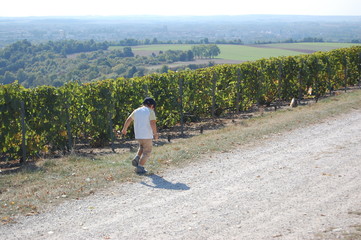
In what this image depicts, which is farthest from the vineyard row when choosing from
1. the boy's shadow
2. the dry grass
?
the boy's shadow

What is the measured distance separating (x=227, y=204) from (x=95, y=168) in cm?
391

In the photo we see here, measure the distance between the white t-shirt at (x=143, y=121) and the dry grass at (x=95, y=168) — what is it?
920 mm

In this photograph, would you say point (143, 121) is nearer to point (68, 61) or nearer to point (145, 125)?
point (145, 125)

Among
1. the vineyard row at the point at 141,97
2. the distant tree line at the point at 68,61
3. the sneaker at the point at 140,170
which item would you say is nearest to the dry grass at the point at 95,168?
the sneaker at the point at 140,170

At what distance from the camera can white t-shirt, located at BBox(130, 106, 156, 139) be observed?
934 centimetres

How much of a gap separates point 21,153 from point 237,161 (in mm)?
5866

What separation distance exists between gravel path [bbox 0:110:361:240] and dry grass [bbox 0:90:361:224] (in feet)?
1.36

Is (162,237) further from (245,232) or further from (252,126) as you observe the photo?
(252,126)

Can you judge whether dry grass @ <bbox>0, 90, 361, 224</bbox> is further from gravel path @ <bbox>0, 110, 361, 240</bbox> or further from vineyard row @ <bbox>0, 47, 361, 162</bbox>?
vineyard row @ <bbox>0, 47, 361, 162</bbox>

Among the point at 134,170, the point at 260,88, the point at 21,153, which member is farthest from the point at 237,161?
the point at 260,88

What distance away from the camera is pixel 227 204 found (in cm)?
756

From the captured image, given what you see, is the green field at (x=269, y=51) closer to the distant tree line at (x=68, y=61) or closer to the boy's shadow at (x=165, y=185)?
the distant tree line at (x=68, y=61)

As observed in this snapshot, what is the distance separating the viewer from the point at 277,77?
20.3 m

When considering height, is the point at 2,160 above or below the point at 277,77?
below
